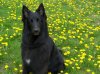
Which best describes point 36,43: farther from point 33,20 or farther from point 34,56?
point 33,20

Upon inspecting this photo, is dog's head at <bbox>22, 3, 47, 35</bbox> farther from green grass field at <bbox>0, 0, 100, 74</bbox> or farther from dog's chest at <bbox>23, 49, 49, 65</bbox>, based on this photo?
green grass field at <bbox>0, 0, 100, 74</bbox>

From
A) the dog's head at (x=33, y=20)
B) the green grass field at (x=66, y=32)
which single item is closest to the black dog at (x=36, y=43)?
the dog's head at (x=33, y=20)

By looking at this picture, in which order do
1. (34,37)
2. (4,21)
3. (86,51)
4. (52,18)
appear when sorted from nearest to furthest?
(34,37) < (86,51) < (4,21) < (52,18)

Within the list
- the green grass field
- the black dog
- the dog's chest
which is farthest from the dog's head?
the green grass field

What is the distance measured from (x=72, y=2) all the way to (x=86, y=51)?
727cm

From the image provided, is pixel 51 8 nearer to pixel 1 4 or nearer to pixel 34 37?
pixel 1 4

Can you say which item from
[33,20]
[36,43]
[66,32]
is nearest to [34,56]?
[36,43]

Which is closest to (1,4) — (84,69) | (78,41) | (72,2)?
(72,2)

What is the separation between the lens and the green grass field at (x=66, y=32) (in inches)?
327

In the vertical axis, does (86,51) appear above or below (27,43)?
below

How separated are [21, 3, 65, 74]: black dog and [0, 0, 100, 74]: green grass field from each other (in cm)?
91

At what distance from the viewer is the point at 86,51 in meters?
9.27

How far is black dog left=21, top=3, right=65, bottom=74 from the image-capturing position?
6.59 meters

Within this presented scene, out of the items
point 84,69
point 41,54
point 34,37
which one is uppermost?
point 34,37
